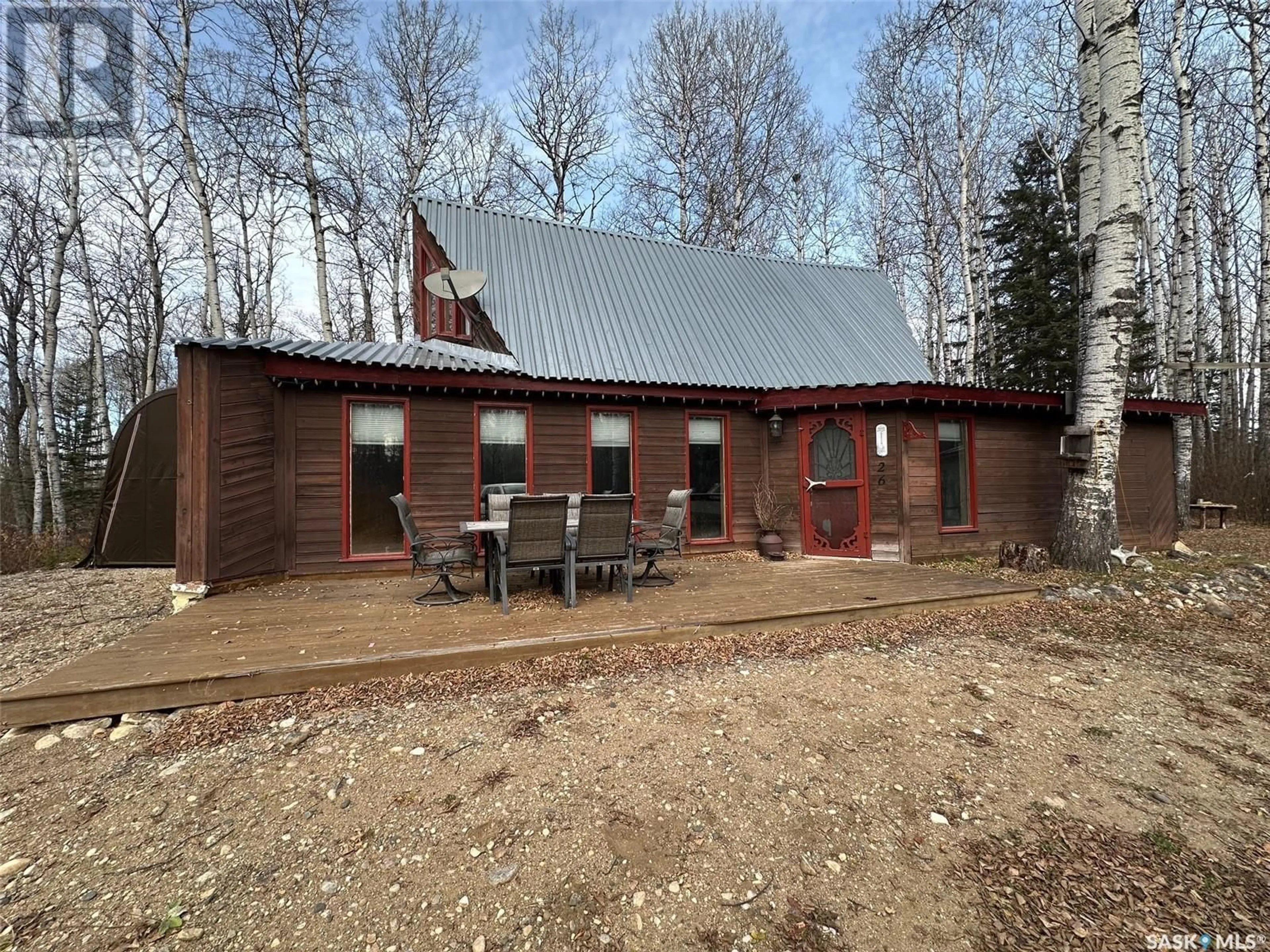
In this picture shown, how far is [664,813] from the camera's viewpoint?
2188 millimetres

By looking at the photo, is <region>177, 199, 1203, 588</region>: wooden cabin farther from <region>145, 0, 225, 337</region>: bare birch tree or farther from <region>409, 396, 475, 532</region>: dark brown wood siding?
<region>145, 0, 225, 337</region>: bare birch tree

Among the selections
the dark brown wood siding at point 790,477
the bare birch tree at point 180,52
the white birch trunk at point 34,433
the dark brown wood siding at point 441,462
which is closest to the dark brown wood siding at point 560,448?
the dark brown wood siding at point 441,462

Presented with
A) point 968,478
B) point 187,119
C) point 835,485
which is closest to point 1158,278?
point 968,478

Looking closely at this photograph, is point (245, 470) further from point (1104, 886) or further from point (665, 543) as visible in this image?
point (1104, 886)

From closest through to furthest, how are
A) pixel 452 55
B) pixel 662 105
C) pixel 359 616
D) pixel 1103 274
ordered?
pixel 359 616
pixel 1103 274
pixel 452 55
pixel 662 105

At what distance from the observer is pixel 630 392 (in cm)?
717

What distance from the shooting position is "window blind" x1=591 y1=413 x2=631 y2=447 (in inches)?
288

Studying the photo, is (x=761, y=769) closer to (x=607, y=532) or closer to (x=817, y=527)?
(x=607, y=532)

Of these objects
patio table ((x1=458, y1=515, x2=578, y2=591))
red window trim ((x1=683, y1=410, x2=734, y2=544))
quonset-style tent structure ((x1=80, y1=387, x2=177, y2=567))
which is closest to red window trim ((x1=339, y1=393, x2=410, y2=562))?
patio table ((x1=458, y1=515, x2=578, y2=591))

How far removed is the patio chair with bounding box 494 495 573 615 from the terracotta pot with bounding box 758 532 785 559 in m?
3.70

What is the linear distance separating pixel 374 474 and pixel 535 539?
3.12 meters

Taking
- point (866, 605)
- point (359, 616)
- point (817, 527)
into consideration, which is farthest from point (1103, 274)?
point (359, 616)

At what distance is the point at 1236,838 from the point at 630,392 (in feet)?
20.6

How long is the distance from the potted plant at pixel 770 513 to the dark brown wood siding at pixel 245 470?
626 cm
